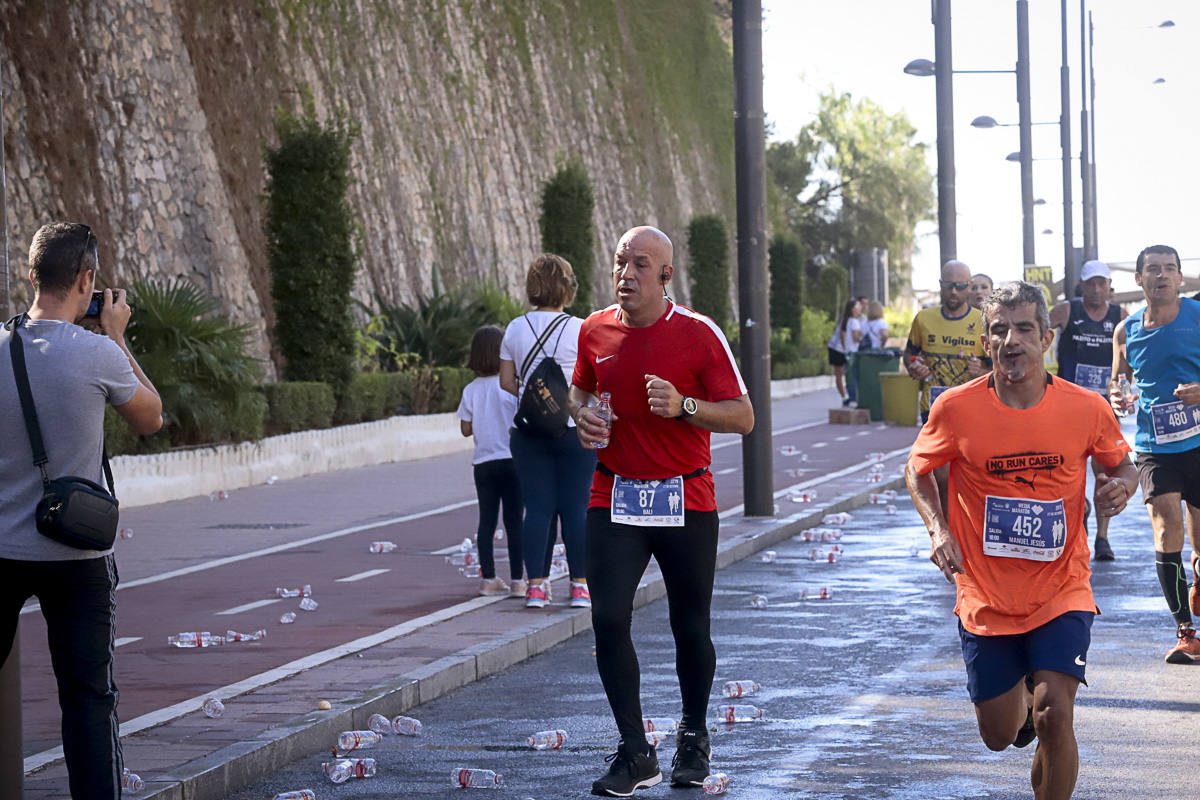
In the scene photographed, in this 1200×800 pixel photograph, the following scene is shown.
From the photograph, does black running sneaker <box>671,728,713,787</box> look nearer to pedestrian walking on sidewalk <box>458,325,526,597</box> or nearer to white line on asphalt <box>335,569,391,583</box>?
pedestrian walking on sidewalk <box>458,325,526,597</box>

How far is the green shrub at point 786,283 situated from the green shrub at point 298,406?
3071 centimetres

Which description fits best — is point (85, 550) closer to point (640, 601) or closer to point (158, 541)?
point (640, 601)

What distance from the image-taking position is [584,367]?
7.13m

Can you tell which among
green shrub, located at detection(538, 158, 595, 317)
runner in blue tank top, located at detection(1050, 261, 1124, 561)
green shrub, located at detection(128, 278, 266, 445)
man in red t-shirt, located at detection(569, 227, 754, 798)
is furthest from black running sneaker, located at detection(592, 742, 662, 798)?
green shrub, located at detection(538, 158, 595, 317)

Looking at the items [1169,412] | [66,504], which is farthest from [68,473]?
[1169,412]

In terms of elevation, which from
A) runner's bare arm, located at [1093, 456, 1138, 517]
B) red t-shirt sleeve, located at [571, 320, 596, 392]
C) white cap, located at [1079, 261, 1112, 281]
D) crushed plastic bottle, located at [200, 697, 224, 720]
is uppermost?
white cap, located at [1079, 261, 1112, 281]

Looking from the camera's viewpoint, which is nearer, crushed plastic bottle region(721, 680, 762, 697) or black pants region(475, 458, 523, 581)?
crushed plastic bottle region(721, 680, 762, 697)

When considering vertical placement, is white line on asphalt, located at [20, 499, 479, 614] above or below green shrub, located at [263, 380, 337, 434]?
below

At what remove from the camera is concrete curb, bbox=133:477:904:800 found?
21.9 feet

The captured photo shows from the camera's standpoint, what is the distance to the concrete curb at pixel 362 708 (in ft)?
21.9

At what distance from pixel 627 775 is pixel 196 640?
3.79 meters

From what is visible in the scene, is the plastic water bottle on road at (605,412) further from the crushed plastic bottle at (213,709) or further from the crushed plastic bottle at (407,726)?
the crushed plastic bottle at (213,709)

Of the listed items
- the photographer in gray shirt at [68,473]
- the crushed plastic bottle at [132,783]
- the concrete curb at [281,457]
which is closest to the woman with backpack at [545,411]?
the crushed plastic bottle at [132,783]

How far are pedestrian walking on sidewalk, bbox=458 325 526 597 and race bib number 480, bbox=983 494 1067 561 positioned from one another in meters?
5.44
